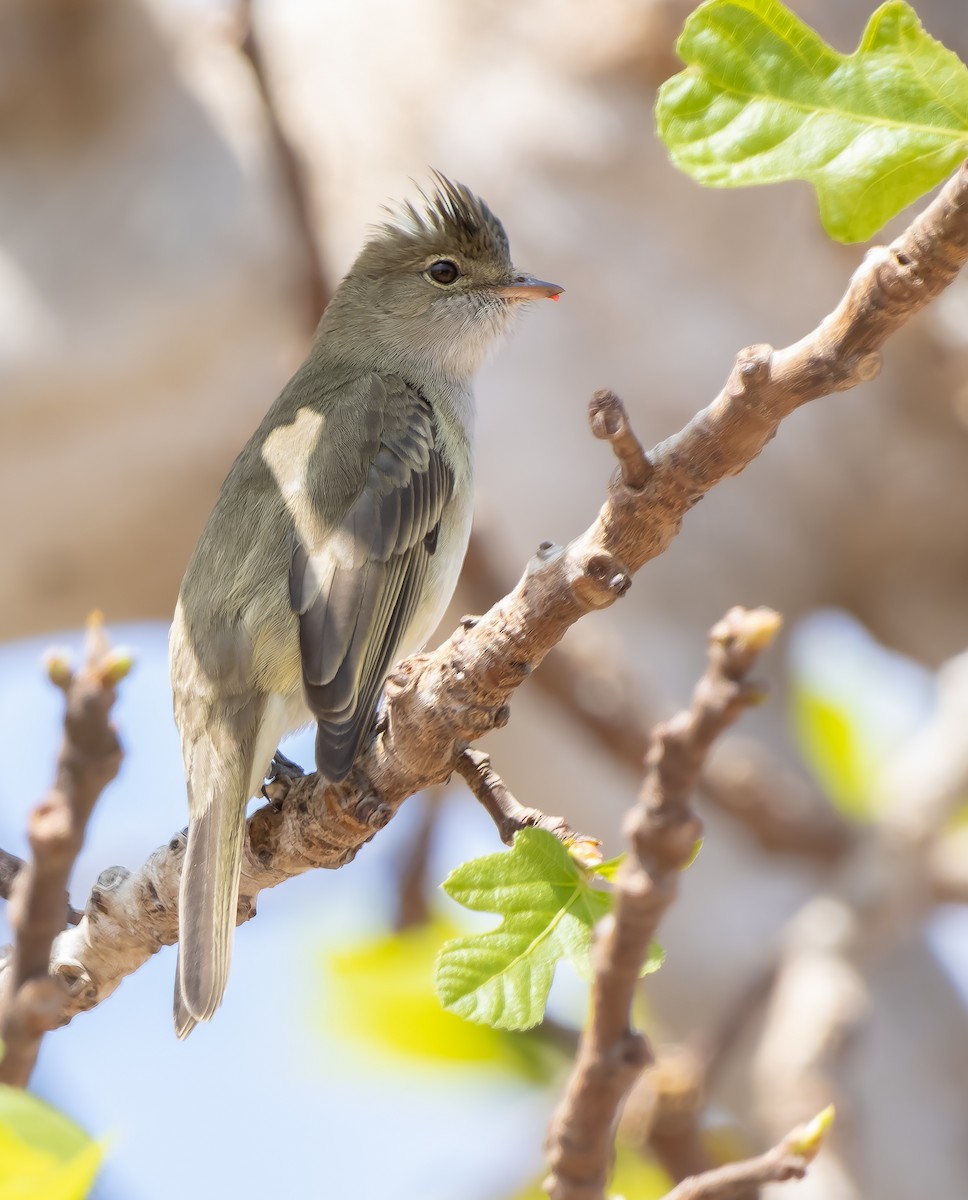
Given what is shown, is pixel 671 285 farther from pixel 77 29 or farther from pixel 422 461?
pixel 422 461

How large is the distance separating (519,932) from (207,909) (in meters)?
0.93

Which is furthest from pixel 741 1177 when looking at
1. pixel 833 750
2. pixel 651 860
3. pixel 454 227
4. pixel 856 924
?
pixel 833 750

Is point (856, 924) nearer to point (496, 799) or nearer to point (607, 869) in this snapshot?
point (496, 799)

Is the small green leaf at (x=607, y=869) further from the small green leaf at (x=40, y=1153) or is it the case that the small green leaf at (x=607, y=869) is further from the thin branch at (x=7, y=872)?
the thin branch at (x=7, y=872)

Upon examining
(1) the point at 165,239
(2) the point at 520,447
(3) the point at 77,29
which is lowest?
(2) the point at 520,447

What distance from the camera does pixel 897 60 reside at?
1.61 m

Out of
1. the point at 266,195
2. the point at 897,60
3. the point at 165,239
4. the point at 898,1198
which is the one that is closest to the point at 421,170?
the point at 266,195

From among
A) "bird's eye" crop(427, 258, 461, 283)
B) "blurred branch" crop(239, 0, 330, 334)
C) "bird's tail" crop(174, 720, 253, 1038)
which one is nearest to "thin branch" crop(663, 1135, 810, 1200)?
"bird's tail" crop(174, 720, 253, 1038)

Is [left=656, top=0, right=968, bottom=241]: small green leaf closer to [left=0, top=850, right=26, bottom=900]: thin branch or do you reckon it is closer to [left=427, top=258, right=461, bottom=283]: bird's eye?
[left=0, top=850, right=26, bottom=900]: thin branch

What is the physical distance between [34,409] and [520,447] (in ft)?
7.46

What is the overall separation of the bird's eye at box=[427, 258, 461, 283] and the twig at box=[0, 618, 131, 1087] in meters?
2.99

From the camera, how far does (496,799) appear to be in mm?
2191

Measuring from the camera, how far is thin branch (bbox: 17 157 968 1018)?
1.69 meters

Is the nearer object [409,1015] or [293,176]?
[293,176]
